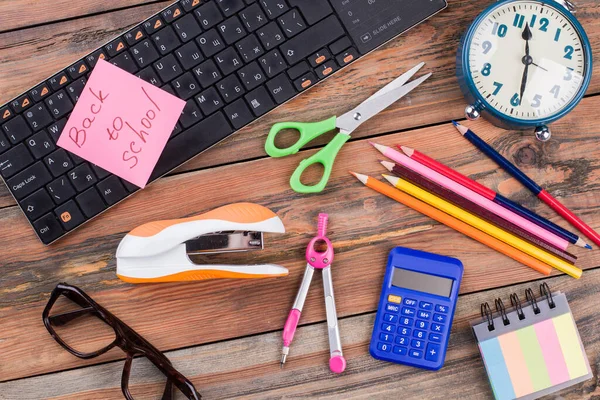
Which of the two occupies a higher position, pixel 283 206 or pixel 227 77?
pixel 227 77

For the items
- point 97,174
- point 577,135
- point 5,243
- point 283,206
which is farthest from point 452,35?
point 5,243

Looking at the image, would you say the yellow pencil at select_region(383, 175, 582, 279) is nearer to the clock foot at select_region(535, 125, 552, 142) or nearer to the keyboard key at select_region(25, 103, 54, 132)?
the clock foot at select_region(535, 125, 552, 142)

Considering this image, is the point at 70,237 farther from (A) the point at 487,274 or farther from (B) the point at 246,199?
(A) the point at 487,274

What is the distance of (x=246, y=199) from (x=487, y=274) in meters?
0.35

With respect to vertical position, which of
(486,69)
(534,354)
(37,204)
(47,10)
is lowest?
(534,354)

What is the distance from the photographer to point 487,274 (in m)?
0.84

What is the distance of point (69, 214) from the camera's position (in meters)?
0.79

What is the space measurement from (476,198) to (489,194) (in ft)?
0.06

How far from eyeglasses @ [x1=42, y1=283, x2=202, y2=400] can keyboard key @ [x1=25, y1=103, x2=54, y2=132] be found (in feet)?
0.69

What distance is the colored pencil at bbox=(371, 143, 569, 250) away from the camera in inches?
32.3

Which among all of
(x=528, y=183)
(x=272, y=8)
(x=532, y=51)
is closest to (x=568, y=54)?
(x=532, y=51)

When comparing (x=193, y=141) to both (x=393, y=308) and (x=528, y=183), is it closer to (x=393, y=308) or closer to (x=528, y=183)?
(x=393, y=308)

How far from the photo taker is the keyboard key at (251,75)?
795mm

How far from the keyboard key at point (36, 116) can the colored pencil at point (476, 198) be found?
0.44m
